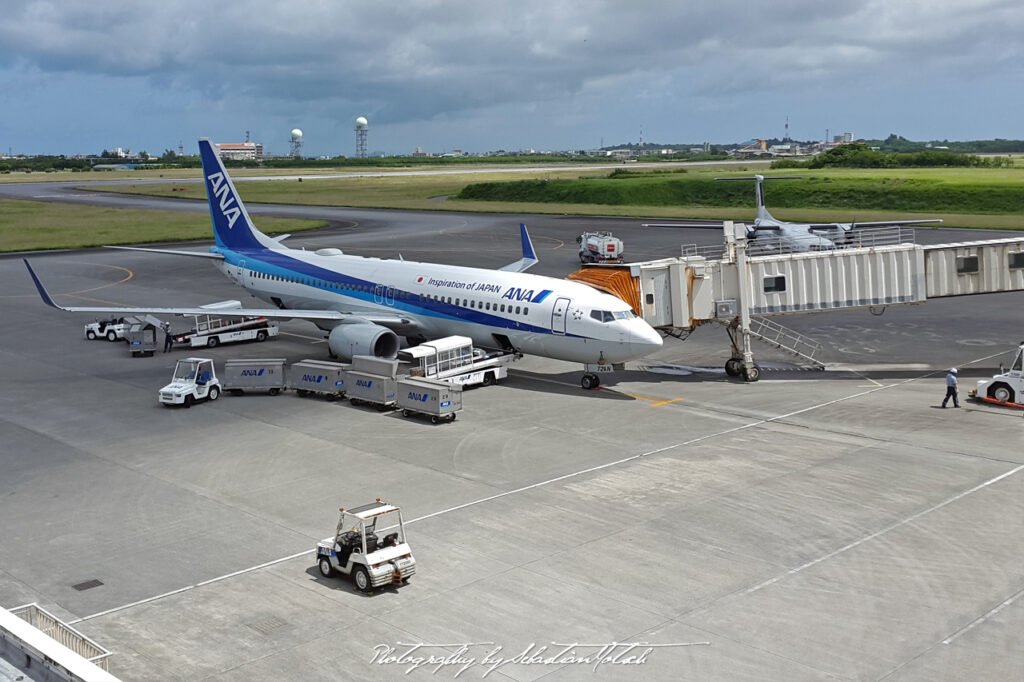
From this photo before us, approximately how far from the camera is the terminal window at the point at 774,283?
42.5m

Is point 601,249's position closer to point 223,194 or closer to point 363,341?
point 223,194

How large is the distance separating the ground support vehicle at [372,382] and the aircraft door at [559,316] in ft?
21.2

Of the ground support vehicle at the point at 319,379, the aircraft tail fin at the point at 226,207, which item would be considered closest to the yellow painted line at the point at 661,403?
the ground support vehicle at the point at 319,379

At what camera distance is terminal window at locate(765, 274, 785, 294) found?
42.5 m

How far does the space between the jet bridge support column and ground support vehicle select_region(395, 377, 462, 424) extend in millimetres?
13001

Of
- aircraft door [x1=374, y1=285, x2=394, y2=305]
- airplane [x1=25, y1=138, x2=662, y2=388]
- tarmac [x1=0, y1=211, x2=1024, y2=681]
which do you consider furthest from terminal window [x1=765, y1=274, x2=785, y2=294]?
aircraft door [x1=374, y1=285, x2=394, y2=305]

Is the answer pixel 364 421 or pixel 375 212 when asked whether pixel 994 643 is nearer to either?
pixel 364 421

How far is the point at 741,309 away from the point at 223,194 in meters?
28.4

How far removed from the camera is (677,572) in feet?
71.1

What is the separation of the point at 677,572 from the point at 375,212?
121118 millimetres

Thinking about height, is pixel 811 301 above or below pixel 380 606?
above

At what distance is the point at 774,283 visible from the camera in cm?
4250

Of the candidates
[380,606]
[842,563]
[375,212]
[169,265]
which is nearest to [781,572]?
[842,563]

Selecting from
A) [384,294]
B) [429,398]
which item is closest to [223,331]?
[384,294]
